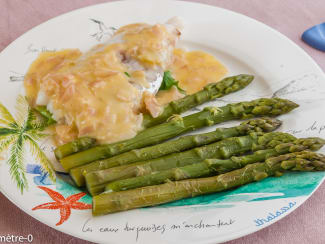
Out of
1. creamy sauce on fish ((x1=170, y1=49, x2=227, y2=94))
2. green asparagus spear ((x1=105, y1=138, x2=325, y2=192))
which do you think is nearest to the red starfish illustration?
green asparagus spear ((x1=105, y1=138, x2=325, y2=192))

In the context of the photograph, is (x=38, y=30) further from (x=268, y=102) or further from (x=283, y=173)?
(x=283, y=173)

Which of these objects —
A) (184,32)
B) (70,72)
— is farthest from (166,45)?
(70,72)

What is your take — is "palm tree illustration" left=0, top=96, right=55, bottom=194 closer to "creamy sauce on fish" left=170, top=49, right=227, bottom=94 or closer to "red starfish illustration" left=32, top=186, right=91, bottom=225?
"red starfish illustration" left=32, top=186, right=91, bottom=225

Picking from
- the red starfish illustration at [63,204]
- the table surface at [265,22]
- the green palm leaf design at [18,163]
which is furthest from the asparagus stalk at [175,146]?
the table surface at [265,22]

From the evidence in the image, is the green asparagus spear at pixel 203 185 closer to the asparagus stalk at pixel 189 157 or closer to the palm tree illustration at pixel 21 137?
the asparagus stalk at pixel 189 157

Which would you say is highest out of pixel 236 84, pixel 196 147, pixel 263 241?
pixel 236 84

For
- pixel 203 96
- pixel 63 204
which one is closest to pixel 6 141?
pixel 63 204
